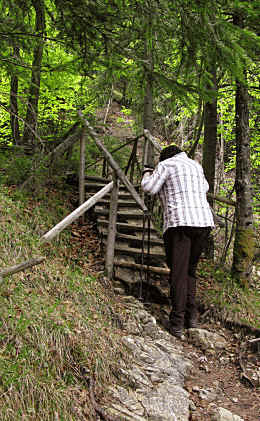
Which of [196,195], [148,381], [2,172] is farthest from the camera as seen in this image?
[2,172]

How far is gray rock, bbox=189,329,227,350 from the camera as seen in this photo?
4086 mm

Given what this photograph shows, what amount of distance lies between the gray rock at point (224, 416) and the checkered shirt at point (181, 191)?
1887 mm

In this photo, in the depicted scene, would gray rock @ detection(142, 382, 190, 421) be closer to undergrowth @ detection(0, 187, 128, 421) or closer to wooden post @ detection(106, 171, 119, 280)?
undergrowth @ detection(0, 187, 128, 421)

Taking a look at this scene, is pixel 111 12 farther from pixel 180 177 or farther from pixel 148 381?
pixel 148 381

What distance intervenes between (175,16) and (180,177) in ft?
5.71

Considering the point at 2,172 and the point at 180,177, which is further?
the point at 2,172

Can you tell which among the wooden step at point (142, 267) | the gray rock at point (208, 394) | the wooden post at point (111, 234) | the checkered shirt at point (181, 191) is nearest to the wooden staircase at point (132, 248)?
the wooden step at point (142, 267)

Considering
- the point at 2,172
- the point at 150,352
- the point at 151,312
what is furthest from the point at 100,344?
the point at 2,172

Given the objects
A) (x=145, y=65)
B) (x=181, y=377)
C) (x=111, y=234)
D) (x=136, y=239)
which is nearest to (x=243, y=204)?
(x=136, y=239)

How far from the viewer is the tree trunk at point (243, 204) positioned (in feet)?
16.5

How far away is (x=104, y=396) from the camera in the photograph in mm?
2596

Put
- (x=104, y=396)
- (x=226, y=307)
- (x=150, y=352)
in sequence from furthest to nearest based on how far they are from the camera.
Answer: (x=226, y=307) < (x=150, y=352) < (x=104, y=396)

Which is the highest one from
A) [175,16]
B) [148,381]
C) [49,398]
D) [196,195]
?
[175,16]

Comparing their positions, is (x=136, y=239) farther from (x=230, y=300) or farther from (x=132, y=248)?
(x=230, y=300)
